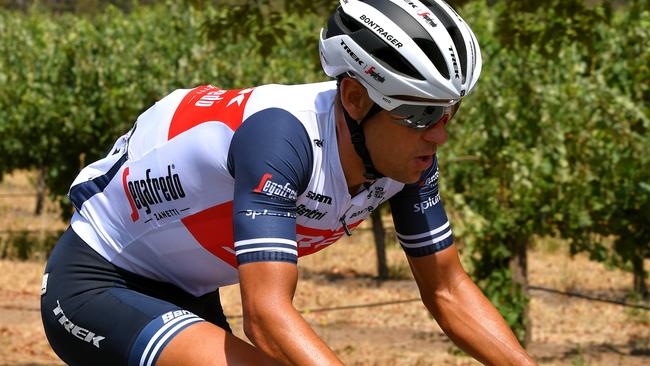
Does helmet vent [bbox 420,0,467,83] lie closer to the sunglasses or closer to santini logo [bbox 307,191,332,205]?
the sunglasses

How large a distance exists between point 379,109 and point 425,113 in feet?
0.45

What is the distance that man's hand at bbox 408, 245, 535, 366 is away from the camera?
3.08 m

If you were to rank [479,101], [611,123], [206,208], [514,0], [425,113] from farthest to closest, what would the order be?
[479,101], [611,123], [514,0], [206,208], [425,113]

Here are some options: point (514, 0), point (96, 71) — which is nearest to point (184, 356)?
point (514, 0)

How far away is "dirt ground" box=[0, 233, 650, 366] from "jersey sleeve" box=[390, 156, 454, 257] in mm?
4692

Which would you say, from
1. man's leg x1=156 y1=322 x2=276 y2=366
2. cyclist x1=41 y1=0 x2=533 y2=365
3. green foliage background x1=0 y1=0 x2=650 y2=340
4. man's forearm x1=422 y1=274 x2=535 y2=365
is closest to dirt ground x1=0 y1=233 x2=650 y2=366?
green foliage background x1=0 y1=0 x2=650 y2=340

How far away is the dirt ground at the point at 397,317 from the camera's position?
9164 millimetres

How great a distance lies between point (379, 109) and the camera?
9.02 feet

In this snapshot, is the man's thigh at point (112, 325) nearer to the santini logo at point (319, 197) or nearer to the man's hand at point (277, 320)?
the man's hand at point (277, 320)

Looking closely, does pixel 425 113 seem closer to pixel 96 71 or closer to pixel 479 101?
pixel 479 101

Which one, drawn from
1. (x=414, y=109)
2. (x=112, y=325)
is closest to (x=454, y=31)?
(x=414, y=109)

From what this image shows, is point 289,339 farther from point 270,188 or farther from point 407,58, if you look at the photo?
point 407,58

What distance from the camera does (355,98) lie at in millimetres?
2789

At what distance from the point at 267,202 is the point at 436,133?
511mm
